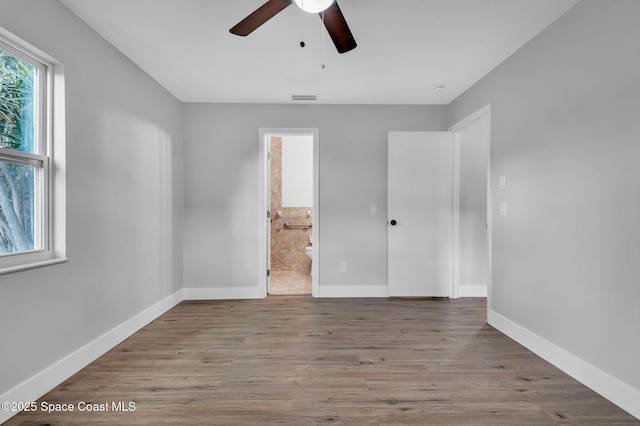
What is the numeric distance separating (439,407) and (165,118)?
3608 mm

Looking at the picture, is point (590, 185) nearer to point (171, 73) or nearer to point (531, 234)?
point (531, 234)

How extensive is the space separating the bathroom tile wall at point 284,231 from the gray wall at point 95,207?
7.59 ft

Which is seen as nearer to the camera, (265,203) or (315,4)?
(315,4)

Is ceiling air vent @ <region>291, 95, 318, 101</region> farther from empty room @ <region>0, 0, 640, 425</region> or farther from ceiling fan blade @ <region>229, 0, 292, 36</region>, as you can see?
ceiling fan blade @ <region>229, 0, 292, 36</region>

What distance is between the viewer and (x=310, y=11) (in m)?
1.79

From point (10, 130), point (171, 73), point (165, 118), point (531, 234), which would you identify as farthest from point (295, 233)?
point (10, 130)

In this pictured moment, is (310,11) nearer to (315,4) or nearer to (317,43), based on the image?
(315,4)

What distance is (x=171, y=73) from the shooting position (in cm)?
312

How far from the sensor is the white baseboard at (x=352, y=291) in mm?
4012

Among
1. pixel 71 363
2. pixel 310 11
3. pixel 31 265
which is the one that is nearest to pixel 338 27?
pixel 310 11

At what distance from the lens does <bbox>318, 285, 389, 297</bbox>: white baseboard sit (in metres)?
4.01

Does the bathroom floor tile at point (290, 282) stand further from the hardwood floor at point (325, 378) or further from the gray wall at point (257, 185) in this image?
the hardwood floor at point (325, 378)

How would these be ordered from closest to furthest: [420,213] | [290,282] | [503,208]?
[503,208] < [420,213] < [290,282]

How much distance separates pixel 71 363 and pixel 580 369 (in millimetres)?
3292
